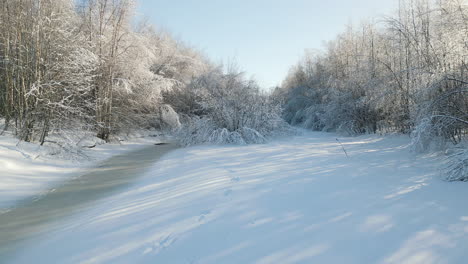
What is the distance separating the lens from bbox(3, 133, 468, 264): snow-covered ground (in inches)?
91.2

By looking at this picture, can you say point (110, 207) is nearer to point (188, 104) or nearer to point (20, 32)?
point (20, 32)

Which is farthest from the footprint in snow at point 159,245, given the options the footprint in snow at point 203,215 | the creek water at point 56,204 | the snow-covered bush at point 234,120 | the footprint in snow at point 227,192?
the snow-covered bush at point 234,120

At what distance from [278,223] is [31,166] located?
278 inches

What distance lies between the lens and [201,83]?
18.8 meters

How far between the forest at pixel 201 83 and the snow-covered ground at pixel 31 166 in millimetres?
937

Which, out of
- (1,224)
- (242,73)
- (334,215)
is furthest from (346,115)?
(1,224)

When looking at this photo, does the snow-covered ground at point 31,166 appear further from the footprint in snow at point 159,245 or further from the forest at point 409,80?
the forest at point 409,80

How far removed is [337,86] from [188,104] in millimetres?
10942

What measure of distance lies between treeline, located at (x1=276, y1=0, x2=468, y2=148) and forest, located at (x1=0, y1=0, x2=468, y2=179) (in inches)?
1.6

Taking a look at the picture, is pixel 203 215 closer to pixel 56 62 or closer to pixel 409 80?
pixel 56 62

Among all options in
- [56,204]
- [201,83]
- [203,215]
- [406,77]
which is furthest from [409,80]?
[201,83]

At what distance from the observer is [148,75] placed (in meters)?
14.4

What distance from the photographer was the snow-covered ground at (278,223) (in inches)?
91.2

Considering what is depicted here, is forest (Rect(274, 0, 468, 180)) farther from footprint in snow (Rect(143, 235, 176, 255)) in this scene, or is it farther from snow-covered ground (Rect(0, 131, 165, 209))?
snow-covered ground (Rect(0, 131, 165, 209))
